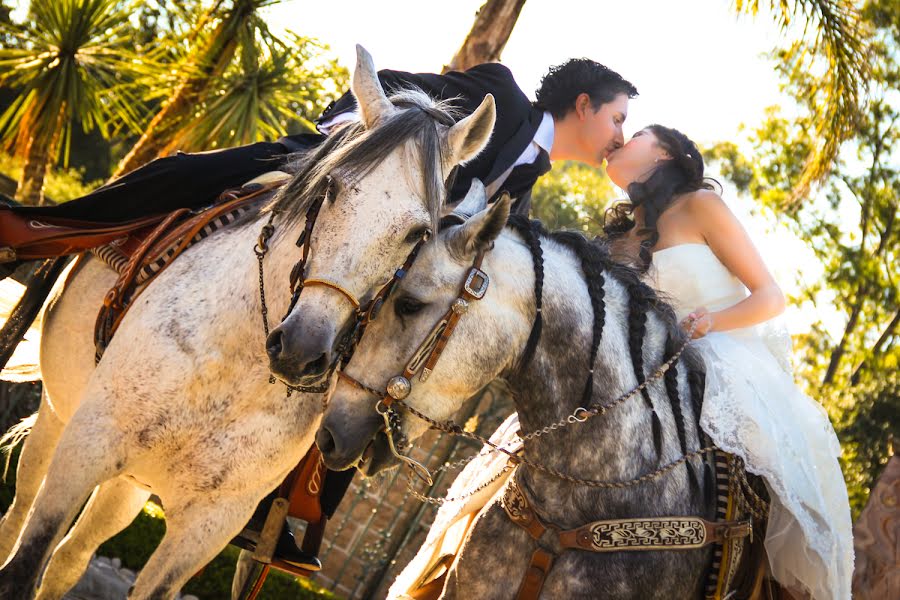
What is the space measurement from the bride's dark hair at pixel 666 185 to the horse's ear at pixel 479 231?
1.46 meters

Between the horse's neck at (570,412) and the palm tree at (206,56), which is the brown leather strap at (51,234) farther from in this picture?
the palm tree at (206,56)

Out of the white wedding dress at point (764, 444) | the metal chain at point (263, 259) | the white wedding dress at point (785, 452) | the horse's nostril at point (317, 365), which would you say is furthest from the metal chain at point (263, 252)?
the white wedding dress at point (785, 452)

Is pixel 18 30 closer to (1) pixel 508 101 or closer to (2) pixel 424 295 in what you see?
(1) pixel 508 101

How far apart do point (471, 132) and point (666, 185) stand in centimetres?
150

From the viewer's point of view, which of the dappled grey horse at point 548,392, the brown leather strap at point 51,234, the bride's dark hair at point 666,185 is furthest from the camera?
the bride's dark hair at point 666,185

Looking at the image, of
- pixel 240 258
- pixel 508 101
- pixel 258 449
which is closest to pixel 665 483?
pixel 258 449

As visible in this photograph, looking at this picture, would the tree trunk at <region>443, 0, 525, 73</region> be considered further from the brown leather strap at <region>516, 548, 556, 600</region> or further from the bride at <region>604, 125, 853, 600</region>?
the brown leather strap at <region>516, 548, 556, 600</region>

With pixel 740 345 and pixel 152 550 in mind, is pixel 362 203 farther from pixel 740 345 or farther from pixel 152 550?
pixel 152 550

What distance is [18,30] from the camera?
9805 mm

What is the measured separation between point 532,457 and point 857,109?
6484 millimetres

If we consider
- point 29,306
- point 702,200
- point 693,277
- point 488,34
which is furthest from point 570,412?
point 488,34

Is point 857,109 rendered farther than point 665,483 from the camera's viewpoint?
Yes

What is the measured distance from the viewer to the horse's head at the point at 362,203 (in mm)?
2947

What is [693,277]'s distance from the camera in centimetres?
436
